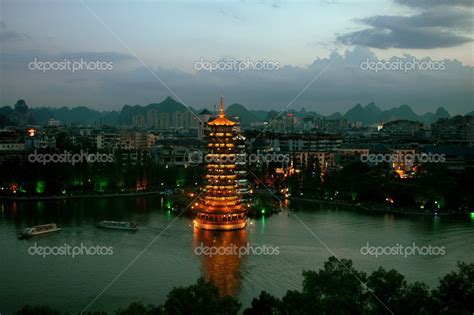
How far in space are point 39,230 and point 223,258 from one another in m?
3.26

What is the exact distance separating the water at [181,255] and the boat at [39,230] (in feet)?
0.55

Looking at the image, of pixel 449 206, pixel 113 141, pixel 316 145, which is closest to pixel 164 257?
pixel 449 206

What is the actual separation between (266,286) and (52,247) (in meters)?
3.47

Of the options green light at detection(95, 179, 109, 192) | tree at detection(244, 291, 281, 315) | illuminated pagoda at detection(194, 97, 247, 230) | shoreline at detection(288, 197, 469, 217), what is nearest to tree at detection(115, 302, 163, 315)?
tree at detection(244, 291, 281, 315)

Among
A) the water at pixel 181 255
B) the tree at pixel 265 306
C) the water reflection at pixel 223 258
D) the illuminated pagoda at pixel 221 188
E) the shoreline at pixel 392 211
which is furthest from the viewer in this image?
the shoreline at pixel 392 211

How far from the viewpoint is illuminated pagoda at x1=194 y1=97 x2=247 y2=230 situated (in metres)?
10.4

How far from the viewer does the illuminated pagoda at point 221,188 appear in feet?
34.2

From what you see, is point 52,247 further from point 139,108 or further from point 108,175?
point 139,108

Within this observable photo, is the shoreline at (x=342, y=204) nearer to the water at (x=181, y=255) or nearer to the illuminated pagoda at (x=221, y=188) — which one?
the water at (x=181, y=255)

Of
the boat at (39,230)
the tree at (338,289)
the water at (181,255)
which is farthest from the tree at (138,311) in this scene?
the boat at (39,230)

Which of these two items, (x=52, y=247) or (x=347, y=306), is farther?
(x=52, y=247)

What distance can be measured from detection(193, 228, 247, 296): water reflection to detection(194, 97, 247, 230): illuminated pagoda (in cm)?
31

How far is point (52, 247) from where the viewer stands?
855 cm

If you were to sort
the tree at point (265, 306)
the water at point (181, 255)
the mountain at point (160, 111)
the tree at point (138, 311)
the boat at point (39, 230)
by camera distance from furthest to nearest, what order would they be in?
the mountain at point (160, 111) < the boat at point (39, 230) < the water at point (181, 255) < the tree at point (265, 306) < the tree at point (138, 311)
